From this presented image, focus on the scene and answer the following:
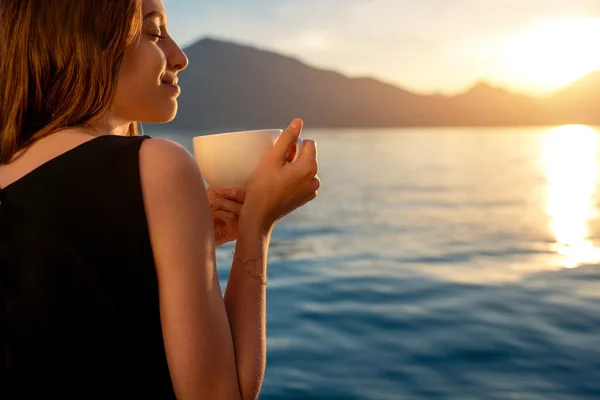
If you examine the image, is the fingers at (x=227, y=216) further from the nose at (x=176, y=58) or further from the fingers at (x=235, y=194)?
the nose at (x=176, y=58)

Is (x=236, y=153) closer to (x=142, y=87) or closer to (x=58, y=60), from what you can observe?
(x=142, y=87)

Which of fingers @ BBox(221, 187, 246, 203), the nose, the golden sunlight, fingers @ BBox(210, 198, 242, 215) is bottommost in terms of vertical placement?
fingers @ BBox(210, 198, 242, 215)

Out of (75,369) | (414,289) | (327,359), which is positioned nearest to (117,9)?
(75,369)

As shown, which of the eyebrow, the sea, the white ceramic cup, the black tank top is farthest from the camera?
the sea

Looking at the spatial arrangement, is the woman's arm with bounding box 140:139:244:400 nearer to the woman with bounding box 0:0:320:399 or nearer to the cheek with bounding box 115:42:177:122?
the woman with bounding box 0:0:320:399

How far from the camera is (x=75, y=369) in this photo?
1198 mm

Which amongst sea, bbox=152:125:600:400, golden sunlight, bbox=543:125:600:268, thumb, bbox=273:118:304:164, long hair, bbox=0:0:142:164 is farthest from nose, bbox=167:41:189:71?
golden sunlight, bbox=543:125:600:268

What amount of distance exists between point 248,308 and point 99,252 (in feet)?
1.04

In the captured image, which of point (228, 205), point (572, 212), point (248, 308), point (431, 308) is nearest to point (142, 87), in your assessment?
point (228, 205)

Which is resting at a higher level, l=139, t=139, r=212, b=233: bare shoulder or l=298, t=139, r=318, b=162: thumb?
l=298, t=139, r=318, b=162: thumb

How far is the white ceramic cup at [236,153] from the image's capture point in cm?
152

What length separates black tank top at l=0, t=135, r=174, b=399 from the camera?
118 centimetres

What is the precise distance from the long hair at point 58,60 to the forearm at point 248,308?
Answer: 0.38 metres

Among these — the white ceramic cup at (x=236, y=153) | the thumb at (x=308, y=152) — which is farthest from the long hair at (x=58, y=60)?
the thumb at (x=308, y=152)
